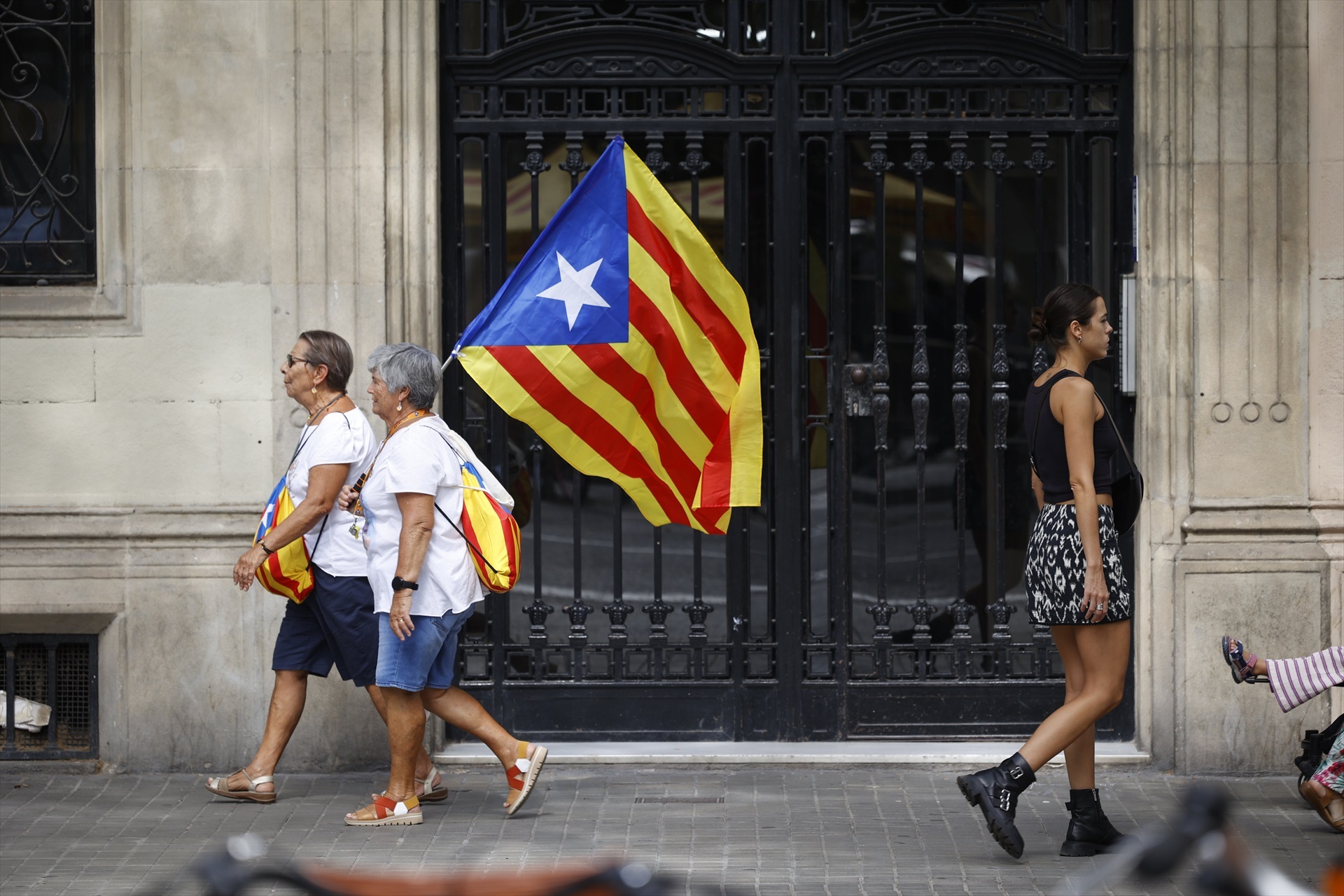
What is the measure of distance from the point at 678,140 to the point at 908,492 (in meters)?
1.92

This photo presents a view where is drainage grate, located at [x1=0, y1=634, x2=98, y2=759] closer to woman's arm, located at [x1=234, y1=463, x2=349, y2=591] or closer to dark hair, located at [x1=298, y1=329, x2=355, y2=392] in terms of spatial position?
woman's arm, located at [x1=234, y1=463, x2=349, y2=591]

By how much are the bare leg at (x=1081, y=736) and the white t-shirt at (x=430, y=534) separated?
2189mm

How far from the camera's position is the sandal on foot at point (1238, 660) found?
6.26 metres

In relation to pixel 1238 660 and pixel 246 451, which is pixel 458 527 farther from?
pixel 1238 660

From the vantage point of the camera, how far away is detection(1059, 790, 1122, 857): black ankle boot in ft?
20.1

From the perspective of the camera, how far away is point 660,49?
7824 mm

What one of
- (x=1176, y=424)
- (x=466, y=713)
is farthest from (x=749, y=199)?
(x=466, y=713)

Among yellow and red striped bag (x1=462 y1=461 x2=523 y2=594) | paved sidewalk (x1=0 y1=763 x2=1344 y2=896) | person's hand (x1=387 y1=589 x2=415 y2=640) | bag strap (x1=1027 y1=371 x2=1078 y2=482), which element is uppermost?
bag strap (x1=1027 y1=371 x2=1078 y2=482)

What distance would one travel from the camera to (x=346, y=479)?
674cm

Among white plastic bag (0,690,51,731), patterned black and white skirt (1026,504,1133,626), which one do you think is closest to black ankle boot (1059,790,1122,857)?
patterned black and white skirt (1026,504,1133,626)

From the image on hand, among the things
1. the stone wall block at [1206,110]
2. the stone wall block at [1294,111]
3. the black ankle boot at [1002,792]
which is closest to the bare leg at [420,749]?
the black ankle boot at [1002,792]

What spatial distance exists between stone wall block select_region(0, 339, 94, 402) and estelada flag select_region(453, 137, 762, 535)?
2.02 metres

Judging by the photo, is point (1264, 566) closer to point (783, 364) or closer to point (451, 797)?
point (783, 364)

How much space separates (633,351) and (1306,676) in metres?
2.78
